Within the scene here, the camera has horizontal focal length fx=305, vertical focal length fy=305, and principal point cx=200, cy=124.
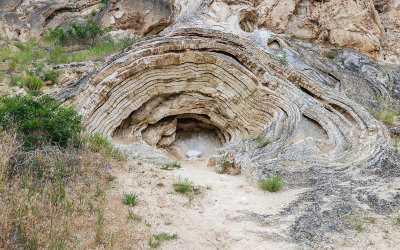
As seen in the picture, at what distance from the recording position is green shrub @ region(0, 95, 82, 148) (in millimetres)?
5309

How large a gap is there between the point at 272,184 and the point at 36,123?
14.8 feet

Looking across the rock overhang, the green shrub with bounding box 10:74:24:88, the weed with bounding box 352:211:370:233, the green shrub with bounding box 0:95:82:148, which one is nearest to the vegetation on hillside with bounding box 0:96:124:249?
the green shrub with bounding box 0:95:82:148

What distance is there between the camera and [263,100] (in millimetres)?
9453

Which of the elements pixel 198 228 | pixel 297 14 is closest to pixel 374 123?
pixel 198 228

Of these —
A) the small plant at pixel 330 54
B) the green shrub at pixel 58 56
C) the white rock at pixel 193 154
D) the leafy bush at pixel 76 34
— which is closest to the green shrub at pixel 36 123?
the white rock at pixel 193 154

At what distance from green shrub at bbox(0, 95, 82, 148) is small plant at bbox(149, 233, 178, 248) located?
2725 mm

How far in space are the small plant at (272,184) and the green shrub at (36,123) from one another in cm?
388

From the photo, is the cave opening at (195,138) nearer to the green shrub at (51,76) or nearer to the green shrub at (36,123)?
the green shrub at (51,76)

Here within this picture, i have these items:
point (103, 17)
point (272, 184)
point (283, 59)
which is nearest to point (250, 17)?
point (283, 59)

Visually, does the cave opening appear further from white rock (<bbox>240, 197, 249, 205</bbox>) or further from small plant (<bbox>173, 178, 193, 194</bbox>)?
white rock (<bbox>240, 197, 249, 205</bbox>)

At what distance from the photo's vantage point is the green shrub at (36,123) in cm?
531

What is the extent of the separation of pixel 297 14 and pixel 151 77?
9.99 m

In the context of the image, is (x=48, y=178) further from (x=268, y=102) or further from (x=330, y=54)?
(x=330, y=54)

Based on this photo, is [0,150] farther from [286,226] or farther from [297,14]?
[297,14]
